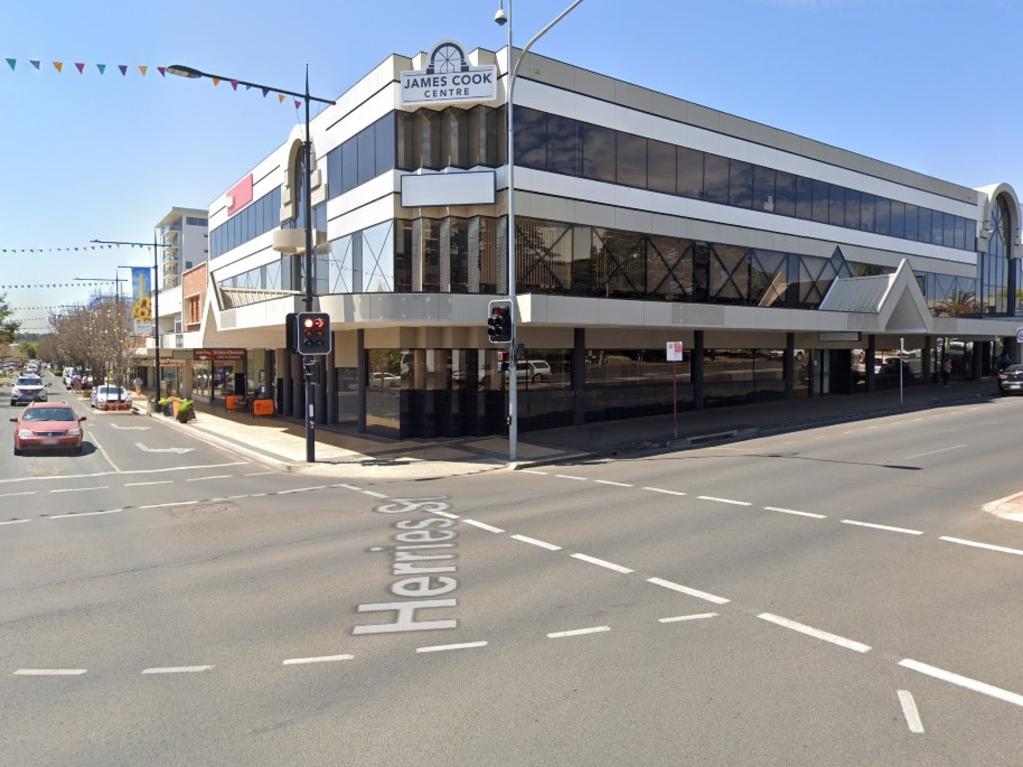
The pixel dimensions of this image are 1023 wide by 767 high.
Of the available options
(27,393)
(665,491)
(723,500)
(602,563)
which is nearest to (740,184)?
(665,491)

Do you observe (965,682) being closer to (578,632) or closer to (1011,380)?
(578,632)

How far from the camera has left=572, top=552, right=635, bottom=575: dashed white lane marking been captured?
8117mm

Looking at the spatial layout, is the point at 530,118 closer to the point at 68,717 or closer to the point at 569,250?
the point at 569,250

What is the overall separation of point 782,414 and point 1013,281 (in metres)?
31.6

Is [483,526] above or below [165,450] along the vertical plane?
above

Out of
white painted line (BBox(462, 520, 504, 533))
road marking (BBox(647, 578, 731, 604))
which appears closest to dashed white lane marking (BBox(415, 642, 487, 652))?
road marking (BBox(647, 578, 731, 604))

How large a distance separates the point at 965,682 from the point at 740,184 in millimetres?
25775

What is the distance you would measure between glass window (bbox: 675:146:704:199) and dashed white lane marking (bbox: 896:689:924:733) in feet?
75.4

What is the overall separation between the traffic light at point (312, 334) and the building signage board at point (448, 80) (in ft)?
25.6

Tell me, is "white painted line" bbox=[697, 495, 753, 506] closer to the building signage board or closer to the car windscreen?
the building signage board

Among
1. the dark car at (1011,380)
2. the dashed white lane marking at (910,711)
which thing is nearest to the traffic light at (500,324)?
the dashed white lane marking at (910,711)

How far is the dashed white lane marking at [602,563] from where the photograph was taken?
812 centimetres

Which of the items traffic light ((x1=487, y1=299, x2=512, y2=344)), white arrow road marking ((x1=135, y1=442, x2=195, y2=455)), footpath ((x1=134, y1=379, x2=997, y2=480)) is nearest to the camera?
traffic light ((x1=487, y1=299, x2=512, y2=344))

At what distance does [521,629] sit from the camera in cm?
633
